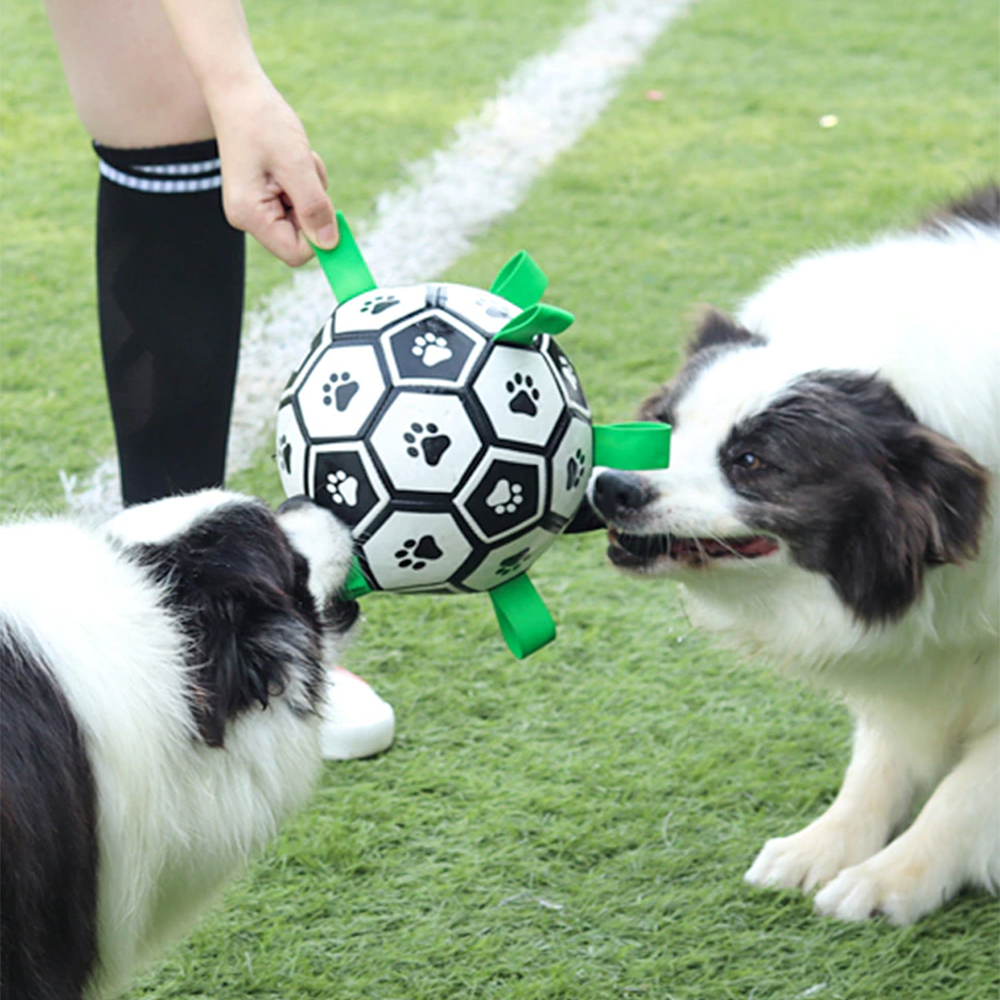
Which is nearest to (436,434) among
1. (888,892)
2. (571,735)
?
(571,735)

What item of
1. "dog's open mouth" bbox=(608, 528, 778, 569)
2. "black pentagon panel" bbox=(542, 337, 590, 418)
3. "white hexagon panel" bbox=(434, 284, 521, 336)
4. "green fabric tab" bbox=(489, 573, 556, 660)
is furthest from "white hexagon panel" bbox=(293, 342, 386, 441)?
"dog's open mouth" bbox=(608, 528, 778, 569)

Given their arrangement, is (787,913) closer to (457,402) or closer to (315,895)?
(315,895)

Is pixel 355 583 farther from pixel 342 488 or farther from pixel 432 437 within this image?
pixel 432 437

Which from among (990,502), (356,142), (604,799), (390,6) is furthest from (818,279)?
(390,6)

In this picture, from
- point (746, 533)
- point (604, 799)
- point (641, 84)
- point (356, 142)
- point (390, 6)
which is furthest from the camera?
point (390, 6)

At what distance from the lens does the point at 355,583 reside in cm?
218

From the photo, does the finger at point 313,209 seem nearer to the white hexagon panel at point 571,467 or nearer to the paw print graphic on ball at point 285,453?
the paw print graphic on ball at point 285,453

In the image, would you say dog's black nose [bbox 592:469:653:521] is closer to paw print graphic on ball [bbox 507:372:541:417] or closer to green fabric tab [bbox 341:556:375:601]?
paw print graphic on ball [bbox 507:372:541:417]

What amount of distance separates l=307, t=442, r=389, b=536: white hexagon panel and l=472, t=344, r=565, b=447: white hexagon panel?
19cm

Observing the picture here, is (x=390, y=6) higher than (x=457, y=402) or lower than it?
lower

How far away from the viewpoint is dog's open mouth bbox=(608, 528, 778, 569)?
93.9 inches

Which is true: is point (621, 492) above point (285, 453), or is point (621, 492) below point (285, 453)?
below

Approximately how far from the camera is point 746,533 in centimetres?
236

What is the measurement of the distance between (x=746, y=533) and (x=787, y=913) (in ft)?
2.39
